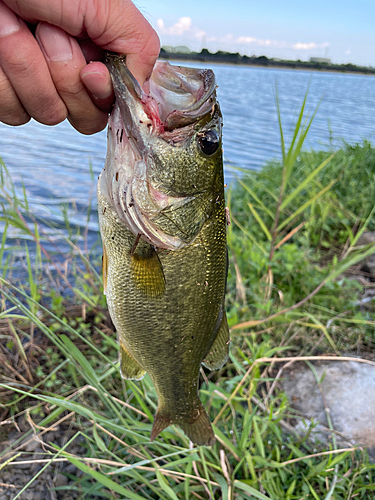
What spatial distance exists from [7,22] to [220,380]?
2418 millimetres

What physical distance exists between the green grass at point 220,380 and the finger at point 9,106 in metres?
0.66

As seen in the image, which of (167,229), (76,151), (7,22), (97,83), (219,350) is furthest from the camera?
(76,151)

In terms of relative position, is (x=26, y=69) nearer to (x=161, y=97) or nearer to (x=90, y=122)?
(x=90, y=122)

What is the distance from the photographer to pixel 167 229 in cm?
156

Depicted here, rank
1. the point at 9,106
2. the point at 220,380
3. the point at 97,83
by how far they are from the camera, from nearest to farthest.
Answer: the point at 97,83
the point at 9,106
the point at 220,380

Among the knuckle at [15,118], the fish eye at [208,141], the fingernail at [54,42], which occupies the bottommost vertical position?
the fish eye at [208,141]

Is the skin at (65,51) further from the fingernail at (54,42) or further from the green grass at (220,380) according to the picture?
the green grass at (220,380)

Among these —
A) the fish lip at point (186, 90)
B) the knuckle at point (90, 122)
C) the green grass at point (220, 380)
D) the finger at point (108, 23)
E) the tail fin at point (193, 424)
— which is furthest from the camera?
the green grass at point (220, 380)

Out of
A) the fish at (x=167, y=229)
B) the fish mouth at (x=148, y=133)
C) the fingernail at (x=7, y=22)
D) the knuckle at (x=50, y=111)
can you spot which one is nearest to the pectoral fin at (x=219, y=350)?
the fish at (x=167, y=229)

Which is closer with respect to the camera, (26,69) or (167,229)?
(26,69)

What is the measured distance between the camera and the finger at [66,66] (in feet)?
4.28

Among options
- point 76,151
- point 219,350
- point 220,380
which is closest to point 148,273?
point 219,350

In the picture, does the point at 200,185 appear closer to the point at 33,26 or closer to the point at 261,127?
the point at 33,26

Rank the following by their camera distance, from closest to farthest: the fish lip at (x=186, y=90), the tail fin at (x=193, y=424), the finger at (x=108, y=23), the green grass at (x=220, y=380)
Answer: the finger at (x=108, y=23), the fish lip at (x=186, y=90), the tail fin at (x=193, y=424), the green grass at (x=220, y=380)
